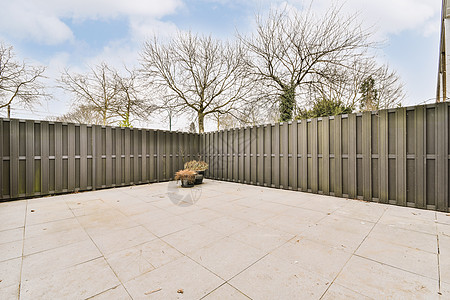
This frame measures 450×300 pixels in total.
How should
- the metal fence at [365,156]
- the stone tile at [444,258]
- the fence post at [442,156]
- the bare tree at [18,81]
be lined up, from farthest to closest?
1. the bare tree at [18,81]
2. the metal fence at [365,156]
3. the fence post at [442,156]
4. the stone tile at [444,258]

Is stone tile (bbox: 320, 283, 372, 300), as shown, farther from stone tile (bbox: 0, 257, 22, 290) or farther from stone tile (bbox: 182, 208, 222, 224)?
stone tile (bbox: 0, 257, 22, 290)

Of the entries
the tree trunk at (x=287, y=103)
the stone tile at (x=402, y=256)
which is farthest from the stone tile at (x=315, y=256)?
the tree trunk at (x=287, y=103)

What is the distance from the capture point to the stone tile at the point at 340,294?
1.41 metres

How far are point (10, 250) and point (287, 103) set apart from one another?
28.8ft

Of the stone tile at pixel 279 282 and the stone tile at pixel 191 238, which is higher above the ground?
the stone tile at pixel 279 282

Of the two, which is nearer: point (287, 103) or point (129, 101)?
point (287, 103)

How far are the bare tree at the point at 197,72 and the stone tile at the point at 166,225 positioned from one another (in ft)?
27.8

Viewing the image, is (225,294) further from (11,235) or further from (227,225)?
(11,235)

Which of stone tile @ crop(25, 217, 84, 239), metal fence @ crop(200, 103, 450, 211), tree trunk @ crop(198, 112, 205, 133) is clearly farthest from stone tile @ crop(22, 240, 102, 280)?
tree trunk @ crop(198, 112, 205, 133)

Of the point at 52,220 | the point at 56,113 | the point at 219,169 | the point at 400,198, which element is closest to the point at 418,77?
the point at 400,198

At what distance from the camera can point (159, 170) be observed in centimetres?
708

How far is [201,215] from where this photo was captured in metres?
3.35

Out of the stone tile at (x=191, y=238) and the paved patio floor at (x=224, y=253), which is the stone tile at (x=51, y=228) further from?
the stone tile at (x=191, y=238)

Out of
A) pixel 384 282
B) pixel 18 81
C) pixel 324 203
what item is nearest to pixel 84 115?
pixel 18 81
